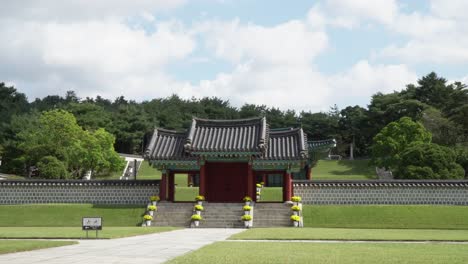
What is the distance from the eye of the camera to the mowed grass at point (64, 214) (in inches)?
1278

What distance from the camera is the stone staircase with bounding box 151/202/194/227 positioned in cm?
3219

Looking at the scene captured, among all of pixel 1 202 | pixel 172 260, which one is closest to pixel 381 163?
pixel 1 202

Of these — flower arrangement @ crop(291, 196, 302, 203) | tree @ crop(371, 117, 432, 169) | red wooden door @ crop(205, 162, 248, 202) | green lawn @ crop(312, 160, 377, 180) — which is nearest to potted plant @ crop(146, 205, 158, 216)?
red wooden door @ crop(205, 162, 248, 202)

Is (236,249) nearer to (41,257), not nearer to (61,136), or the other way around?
(41,257)

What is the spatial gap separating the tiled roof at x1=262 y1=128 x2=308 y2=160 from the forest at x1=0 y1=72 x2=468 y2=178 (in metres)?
10.6

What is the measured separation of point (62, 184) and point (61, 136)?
17.7 m

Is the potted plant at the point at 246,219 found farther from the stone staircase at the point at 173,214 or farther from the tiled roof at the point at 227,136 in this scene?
the tiled roof at the point at 227,136

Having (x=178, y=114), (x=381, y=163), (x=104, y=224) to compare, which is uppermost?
(x=178, y=114)

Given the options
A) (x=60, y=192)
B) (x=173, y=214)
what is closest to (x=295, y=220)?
(x=173, y=214)

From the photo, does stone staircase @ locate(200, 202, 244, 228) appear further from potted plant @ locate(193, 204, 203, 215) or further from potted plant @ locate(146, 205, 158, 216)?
potted plant @ locate(146, 205, 158, 216)

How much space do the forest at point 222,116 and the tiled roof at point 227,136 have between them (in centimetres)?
1283

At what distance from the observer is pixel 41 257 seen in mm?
13930

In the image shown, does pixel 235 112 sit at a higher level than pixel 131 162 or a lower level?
higher

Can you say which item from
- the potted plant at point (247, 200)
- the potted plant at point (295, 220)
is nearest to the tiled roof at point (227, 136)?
the potted plant at point (247, 200)
